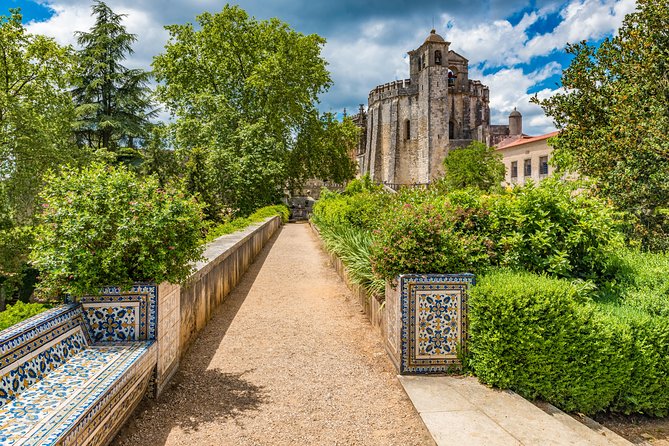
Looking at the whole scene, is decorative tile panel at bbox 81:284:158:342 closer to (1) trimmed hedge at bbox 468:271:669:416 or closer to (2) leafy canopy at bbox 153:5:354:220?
(1) trimmed hedge at bbox 468:271:669:416

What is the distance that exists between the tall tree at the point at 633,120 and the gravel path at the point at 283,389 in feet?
21.8

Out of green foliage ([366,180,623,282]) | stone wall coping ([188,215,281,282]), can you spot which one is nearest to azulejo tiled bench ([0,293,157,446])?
stone wall coping ([188,215,281,282])

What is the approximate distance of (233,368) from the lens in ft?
14.5

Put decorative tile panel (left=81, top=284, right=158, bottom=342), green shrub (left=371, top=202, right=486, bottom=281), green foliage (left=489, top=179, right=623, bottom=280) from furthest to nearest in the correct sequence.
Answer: green foliage (left=489, top=179, right=623, bottom=280) → green shrub (left=371, top=202, right=486, bottom=281) → decorative tile panel (left=81, top=284, right=158, bottom=342)

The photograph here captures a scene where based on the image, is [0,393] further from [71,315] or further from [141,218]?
[141,218]

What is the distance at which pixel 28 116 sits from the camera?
15766 millimetres

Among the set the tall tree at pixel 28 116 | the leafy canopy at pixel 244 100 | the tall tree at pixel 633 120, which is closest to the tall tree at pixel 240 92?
the leafy canopy at pixel 244 100

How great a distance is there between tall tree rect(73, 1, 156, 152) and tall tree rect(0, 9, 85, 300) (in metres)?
8.47

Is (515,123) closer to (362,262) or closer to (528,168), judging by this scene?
(528,168)

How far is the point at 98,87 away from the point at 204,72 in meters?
6.63

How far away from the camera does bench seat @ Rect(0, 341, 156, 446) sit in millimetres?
2125

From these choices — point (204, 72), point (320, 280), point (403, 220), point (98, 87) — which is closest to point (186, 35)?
point (204, 72)

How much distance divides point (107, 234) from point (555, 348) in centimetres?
384

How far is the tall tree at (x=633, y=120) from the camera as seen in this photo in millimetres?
8602
